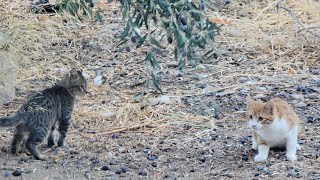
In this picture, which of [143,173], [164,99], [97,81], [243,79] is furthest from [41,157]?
[243,79]

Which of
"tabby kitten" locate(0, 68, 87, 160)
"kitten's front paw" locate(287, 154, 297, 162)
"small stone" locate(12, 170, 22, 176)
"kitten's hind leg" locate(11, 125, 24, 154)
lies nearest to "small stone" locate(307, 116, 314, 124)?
"kitten's front paw" locate(287, 154, 297, 162)

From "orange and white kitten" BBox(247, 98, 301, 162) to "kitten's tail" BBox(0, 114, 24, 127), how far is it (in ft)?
5.46

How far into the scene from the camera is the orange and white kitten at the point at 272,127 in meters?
6.10

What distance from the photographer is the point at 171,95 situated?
800 cm

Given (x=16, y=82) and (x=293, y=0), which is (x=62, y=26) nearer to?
(x=16, y=82)

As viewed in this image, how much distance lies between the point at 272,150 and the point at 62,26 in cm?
408

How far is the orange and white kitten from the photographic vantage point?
240 inches

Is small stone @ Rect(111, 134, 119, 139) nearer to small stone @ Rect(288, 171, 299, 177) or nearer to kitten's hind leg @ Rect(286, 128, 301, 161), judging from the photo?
kitten's hind leg @ Rect(286, 128, 301, 161)

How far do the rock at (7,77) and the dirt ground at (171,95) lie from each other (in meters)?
0.07

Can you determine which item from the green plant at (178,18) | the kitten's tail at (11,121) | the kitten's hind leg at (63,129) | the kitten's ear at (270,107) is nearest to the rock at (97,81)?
the kitten's hind leg at (63,129)

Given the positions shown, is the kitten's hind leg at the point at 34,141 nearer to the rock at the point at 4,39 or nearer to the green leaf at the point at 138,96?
the green leaf at the point at 138,96

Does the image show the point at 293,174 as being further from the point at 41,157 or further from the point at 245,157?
the point at 41,157

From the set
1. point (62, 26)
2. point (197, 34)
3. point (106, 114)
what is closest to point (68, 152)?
point (106, 114)

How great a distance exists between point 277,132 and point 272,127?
6 cm
